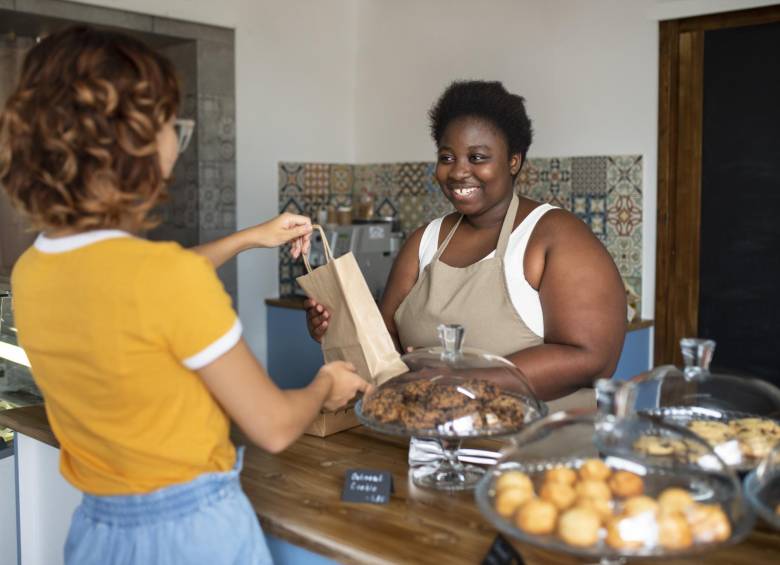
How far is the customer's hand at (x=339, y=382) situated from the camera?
144 centimetres

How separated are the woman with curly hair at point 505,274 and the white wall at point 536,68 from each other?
156 cm

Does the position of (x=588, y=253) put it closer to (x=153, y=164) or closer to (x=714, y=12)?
(x=153, y=164)

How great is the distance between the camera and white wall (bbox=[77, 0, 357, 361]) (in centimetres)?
425

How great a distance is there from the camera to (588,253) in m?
2.03

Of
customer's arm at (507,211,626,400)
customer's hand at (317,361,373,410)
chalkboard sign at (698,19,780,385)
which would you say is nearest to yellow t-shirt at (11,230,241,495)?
customer's hand at (317,361,373,410)

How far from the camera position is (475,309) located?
213 cm

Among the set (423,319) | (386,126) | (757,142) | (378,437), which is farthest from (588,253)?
(386,126)

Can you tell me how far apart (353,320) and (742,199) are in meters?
2.19

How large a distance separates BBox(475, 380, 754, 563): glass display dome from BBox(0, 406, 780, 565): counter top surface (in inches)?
4.7

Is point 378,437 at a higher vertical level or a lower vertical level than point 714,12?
lower

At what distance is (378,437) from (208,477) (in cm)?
66

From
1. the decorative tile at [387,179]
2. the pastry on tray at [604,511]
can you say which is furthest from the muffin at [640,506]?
the decorative tile at [387,179]

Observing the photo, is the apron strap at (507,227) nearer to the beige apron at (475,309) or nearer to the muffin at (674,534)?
the beige apron at (475,309)

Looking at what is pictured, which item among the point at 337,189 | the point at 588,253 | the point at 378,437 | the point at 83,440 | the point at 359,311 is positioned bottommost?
the point at 378,437
